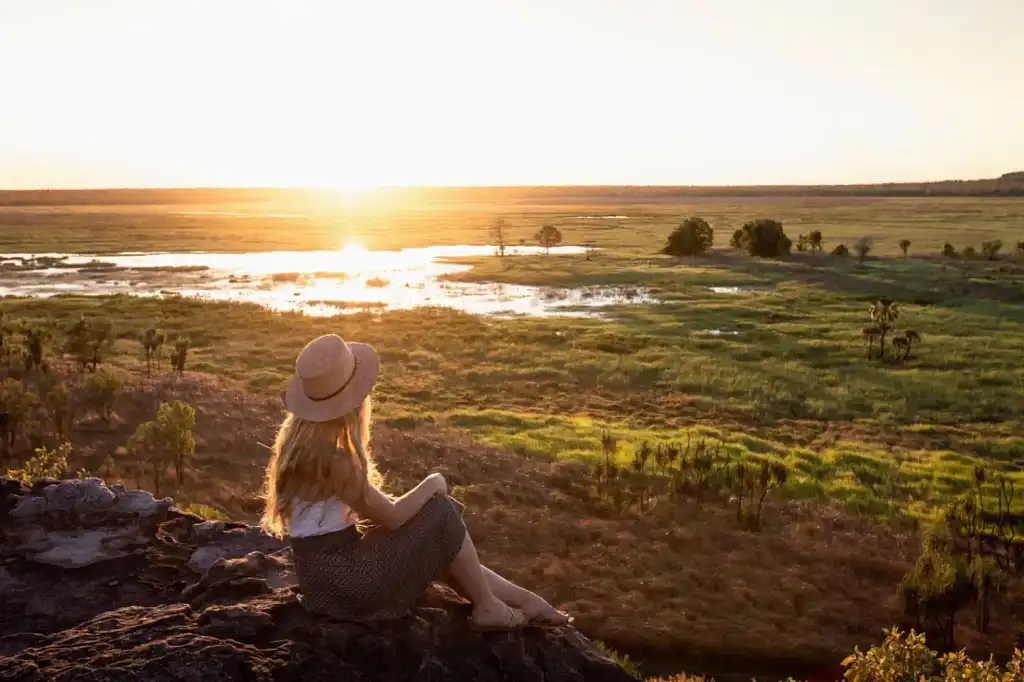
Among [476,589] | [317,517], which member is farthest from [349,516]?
[476,589]

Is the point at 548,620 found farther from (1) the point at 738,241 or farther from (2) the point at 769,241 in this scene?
(1) the point at 738,241

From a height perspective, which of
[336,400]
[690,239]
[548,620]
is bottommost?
[548,620]

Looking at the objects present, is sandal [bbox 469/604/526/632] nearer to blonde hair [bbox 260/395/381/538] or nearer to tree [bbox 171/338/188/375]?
blonde hair [bbox 260/395/381/538]

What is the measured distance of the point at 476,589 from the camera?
4980 mm

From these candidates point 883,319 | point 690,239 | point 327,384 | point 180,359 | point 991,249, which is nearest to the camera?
point 327,384

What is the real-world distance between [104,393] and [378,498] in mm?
16431

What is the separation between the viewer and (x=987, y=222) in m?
106

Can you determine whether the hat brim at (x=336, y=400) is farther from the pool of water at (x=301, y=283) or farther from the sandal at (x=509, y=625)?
the pool of water at (x=301, y=283)

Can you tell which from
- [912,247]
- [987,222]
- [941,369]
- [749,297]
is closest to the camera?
[941,369]

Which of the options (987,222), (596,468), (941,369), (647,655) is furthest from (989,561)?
(987,222)

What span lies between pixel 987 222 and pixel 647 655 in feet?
378

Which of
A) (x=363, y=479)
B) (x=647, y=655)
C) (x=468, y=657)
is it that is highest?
(x=363, y=479)

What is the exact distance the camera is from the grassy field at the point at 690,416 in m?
12.5

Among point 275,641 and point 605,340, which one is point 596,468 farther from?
point 605,340
